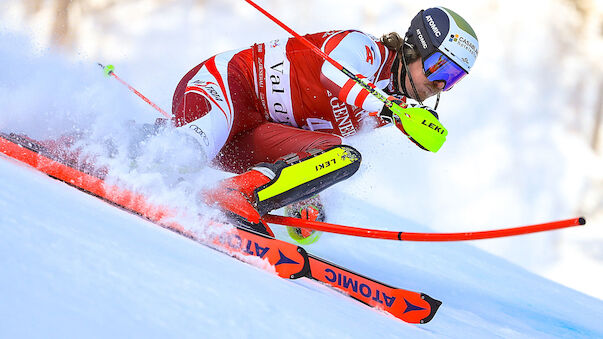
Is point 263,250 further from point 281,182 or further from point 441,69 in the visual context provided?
point 441,69

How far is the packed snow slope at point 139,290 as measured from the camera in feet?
2.95

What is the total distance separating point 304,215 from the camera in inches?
108

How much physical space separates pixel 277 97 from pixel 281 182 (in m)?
0.48

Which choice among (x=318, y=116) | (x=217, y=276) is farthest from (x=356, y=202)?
(x=217, y=276)

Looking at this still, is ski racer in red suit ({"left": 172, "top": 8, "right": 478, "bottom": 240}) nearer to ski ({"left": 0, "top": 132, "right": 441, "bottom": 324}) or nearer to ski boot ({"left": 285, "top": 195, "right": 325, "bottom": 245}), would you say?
ski ({"left": 0, "top": 132, "right": 441, "bottom": 324})

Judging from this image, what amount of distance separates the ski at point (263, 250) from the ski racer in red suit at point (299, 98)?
0.17m

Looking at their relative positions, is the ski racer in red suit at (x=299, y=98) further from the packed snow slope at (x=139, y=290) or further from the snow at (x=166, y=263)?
the packed snow slope at (x=139, y=290)

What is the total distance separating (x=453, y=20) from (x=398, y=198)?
6.23 m

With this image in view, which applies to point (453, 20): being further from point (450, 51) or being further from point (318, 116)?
point (318, 116)

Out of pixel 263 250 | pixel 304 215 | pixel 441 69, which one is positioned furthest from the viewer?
pixel 304 215

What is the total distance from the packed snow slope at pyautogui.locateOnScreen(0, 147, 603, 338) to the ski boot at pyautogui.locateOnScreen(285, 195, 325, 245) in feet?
2.29

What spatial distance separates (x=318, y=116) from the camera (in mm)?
2479

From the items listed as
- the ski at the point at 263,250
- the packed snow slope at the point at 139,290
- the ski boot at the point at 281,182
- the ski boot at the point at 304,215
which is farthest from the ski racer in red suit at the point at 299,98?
the packed snow slope at the point at 139,290

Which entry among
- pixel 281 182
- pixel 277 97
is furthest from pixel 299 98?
pixel 281 182
